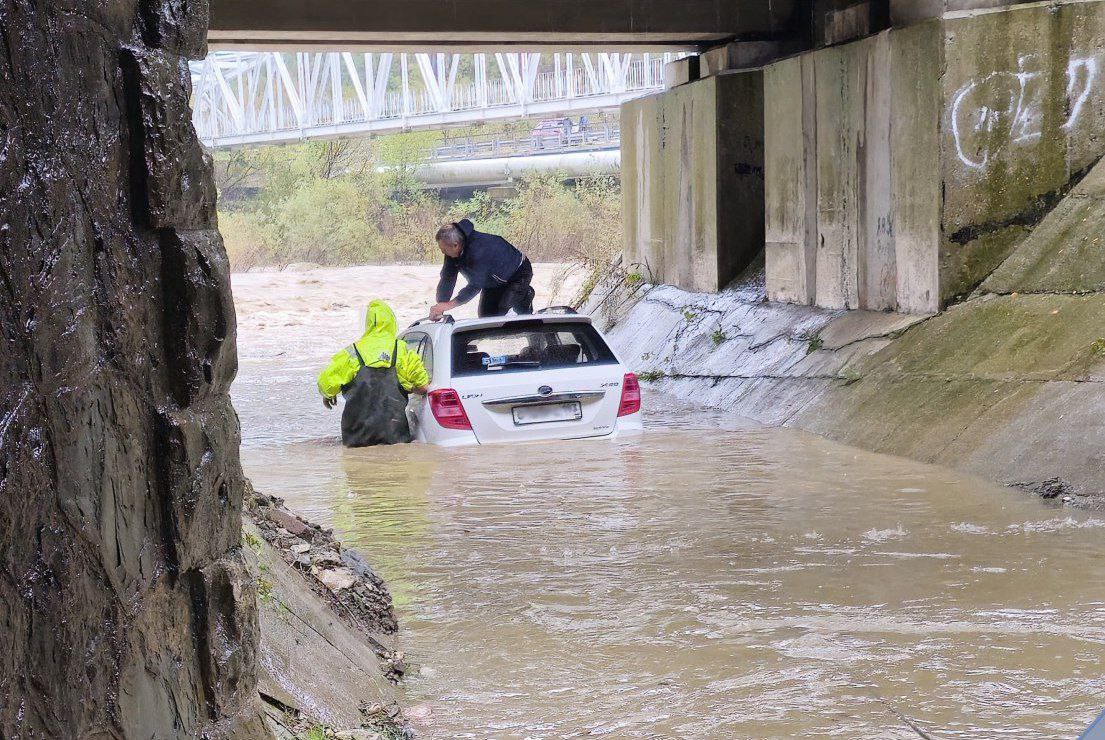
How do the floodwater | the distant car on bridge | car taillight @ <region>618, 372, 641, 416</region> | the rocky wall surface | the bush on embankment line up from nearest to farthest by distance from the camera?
the rocky wall surface, the floodwater, car taillight @ <region>618, 372, 641, 416</region>, the bush on embankment, the distant car on bridge

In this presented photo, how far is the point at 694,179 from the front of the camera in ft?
57.1

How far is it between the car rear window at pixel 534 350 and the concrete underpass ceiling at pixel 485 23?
19.8 ft

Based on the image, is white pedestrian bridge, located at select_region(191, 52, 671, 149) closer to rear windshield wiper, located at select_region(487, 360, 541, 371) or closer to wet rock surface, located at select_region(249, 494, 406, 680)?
rear windshield wiper, located at select_region(487, 360, 541, 371)

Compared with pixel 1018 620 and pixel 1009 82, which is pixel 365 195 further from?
pixel 1018 620

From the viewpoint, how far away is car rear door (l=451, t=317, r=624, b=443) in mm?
10242

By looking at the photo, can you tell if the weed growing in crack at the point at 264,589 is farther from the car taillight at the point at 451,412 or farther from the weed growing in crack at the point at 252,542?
the car taillight at the point at 451,412

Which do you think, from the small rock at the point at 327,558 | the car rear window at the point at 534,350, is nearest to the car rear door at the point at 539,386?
the car rear window at the point at 534,350

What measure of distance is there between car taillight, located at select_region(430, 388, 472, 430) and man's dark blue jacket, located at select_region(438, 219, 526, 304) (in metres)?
3.72

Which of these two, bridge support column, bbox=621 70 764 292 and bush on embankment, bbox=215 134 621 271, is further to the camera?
bush on embankment, bbox=215 134 621 271

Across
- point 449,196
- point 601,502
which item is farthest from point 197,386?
point 449,196

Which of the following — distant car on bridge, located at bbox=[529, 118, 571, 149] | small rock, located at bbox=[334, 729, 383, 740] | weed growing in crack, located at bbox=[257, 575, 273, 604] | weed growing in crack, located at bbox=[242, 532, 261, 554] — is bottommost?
small rock, located at bbox=[334, 729, 383, 740]

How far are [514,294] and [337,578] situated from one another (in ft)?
28.8

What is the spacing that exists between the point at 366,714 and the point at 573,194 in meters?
42.9

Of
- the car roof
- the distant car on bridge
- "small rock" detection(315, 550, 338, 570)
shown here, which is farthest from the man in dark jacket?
the distant car on bridge
